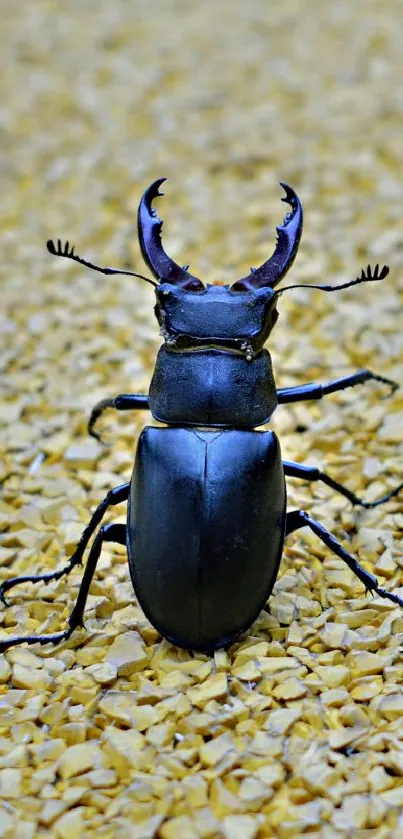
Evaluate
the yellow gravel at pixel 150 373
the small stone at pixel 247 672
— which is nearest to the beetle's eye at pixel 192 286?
the yellow gravel at pixel 150 373

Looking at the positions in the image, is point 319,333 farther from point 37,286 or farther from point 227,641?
point 227,641

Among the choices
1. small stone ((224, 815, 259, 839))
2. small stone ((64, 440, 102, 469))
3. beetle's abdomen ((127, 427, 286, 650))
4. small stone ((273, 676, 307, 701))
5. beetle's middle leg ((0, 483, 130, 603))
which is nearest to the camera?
small stone ((224, 815, 259, 839))

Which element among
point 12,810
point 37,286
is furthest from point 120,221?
point 12,810

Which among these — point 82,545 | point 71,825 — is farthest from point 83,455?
point 71,825

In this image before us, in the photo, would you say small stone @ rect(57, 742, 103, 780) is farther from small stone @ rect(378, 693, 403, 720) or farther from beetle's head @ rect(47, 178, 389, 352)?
beetle's head @ rect(47, 178, 389, 352)

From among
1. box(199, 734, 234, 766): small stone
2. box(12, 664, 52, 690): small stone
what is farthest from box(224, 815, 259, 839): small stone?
box(12, 664, 52, 690): small stone

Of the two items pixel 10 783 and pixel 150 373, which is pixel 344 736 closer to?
pixel 10 783

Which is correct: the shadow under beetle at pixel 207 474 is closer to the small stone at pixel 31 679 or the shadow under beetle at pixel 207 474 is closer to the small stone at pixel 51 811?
the small stone at pixel 31 679
